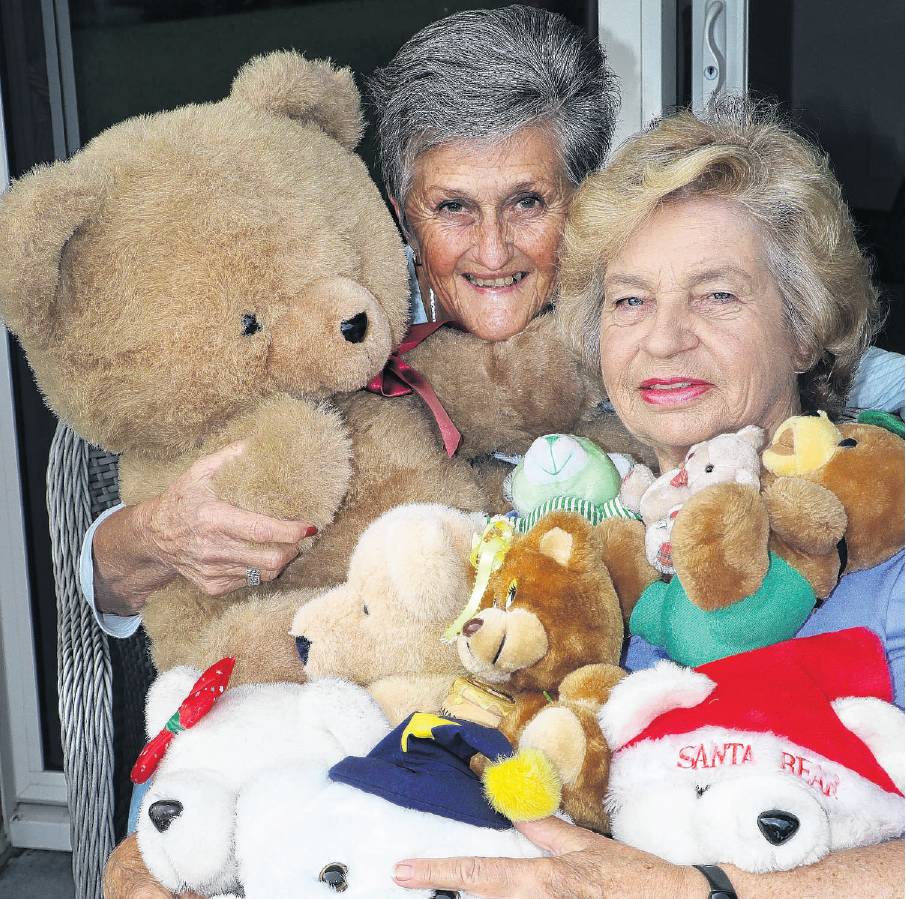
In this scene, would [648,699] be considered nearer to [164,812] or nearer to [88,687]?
[164,812]

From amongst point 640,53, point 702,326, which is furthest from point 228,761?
point 640,53

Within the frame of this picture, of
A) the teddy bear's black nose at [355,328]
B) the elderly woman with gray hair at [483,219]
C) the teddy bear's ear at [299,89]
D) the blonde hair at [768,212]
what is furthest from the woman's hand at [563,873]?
the teddy bear's ear at [299,89]

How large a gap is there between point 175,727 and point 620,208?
3.14ft

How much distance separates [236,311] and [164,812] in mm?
649

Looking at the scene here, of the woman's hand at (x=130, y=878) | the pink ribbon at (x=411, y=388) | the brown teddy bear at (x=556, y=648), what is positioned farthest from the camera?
the pink ribbon at (x=411, y=388)

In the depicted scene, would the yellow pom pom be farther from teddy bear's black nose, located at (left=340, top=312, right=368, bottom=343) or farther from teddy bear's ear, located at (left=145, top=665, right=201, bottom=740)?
teddy bear's black nose, located at (left=340, top=312, right=368, bottom=343)

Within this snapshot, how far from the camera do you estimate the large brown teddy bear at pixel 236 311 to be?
1319mm

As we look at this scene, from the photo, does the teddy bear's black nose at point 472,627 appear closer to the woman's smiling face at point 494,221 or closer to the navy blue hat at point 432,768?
the navy blue hat at point 432,768

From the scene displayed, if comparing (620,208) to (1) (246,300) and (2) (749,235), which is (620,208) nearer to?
(2) (749,235)

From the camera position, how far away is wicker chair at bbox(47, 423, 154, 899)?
5.32 feet

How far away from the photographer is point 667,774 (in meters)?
1.02

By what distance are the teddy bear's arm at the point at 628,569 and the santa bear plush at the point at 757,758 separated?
16 cm

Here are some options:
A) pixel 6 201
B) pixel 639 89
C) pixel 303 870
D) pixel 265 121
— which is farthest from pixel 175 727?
pixel 639 89

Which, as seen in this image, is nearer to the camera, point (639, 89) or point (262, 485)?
point (262, 485)
